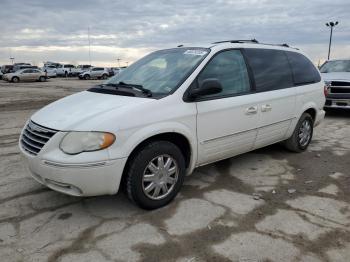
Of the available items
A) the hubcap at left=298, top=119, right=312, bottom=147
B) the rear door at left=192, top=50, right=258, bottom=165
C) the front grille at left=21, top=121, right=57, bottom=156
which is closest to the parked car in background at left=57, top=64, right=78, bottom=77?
the hubcap at left=298, top=119, right=312, bottom=147

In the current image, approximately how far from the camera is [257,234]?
11.0 ft

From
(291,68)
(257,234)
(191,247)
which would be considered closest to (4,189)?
(191,247)

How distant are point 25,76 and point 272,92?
33.6m

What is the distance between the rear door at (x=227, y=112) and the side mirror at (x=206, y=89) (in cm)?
12

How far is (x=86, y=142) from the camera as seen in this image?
10.9ft

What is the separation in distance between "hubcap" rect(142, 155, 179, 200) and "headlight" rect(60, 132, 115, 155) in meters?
0.56

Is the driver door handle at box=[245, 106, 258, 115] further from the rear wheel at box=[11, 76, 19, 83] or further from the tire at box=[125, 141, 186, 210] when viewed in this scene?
the rear wheel at box=[11, 76, 19, 83]

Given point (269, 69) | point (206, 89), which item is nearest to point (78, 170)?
point (206, 89)

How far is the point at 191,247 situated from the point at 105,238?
2.58 ft

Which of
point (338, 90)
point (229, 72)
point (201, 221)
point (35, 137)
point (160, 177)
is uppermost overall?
point (229, 72)

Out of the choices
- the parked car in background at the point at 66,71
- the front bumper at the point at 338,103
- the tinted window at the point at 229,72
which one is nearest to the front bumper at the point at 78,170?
the tinted window at the point at 229,72

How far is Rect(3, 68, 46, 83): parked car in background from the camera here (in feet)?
110

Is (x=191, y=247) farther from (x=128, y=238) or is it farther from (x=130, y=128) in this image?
(x=130, y=128)

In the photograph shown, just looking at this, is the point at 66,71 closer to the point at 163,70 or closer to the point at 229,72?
the point at 163,70
